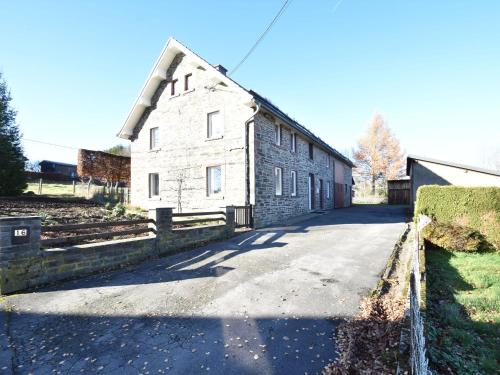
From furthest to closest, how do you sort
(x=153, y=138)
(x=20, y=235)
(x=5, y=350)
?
1. (x=153, y=138)
2. (x=20, y=235)
3. (x=5, y=350)

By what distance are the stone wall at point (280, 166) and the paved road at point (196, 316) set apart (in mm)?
6016

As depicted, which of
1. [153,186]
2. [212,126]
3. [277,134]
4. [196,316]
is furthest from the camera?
[153,186]

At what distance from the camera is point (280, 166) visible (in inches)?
594

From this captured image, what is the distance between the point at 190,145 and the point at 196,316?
39.0 feet

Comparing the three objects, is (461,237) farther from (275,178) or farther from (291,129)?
(291,129)

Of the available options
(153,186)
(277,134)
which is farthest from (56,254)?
(277,134)

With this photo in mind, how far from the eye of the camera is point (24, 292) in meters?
5.19

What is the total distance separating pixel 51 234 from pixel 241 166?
779 centimetres

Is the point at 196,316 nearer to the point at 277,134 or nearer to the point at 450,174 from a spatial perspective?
the point at 277,134

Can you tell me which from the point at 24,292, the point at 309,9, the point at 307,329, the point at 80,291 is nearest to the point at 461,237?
the point at 307,329

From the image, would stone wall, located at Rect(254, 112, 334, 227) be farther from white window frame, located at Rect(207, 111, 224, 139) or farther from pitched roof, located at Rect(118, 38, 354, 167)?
white window frame, located at Rect(207, 111, 224, 139)

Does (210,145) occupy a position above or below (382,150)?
below

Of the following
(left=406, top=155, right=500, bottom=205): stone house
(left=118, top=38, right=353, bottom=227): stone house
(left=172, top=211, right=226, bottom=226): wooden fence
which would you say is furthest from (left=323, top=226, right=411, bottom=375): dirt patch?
(left=406, top=155, right=500, bottom=205): stone house

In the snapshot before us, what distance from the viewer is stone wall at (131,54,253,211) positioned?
13266 millimetres
